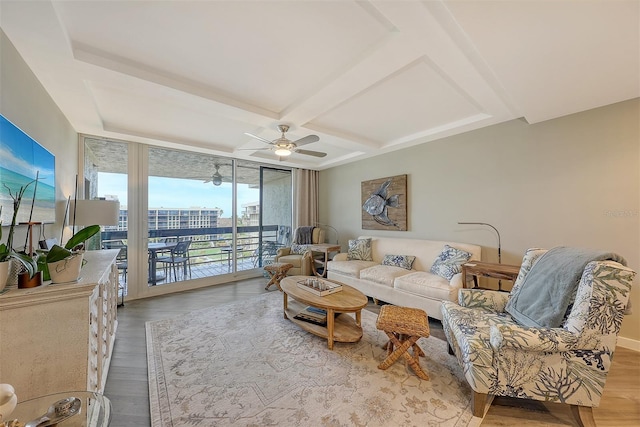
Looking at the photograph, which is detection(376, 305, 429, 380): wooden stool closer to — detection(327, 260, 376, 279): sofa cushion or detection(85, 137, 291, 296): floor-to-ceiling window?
detection(327, 260, 376, 279): sofa cushion

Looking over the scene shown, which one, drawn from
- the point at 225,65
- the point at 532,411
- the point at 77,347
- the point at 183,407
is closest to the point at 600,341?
the point at 532,411

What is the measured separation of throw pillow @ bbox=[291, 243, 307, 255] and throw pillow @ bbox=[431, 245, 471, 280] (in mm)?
2411

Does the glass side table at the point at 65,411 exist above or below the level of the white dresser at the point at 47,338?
below

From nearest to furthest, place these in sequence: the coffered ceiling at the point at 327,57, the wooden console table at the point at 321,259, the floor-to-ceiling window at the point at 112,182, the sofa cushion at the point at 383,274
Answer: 1. the coffered ceiling at the point at 327,57
2. the sofa cushion at the point at 383,274
3. the floor-to-ceiling window at the point at 112,182
4. the wooden console table at the point at 321,259

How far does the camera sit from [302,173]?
5734mm

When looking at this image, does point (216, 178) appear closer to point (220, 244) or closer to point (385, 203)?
point (220, 244)

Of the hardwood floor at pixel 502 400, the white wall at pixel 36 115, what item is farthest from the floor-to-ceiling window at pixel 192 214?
the hardwood floor at pixel 502 400

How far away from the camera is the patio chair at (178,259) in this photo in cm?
420

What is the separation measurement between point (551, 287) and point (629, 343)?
172cm

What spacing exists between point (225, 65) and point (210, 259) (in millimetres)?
3765

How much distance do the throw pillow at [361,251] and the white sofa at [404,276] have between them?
9cm

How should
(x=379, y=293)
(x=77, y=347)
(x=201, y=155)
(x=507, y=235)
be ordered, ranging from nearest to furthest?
(x=77, y=347)
(x=507, y=235)
(x=379, y=293)
(x=201, y=155)

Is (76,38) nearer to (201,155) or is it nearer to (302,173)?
(201,155)

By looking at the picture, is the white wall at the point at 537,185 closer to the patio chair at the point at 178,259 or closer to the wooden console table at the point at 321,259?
the wooden console table at the point at 321,259
